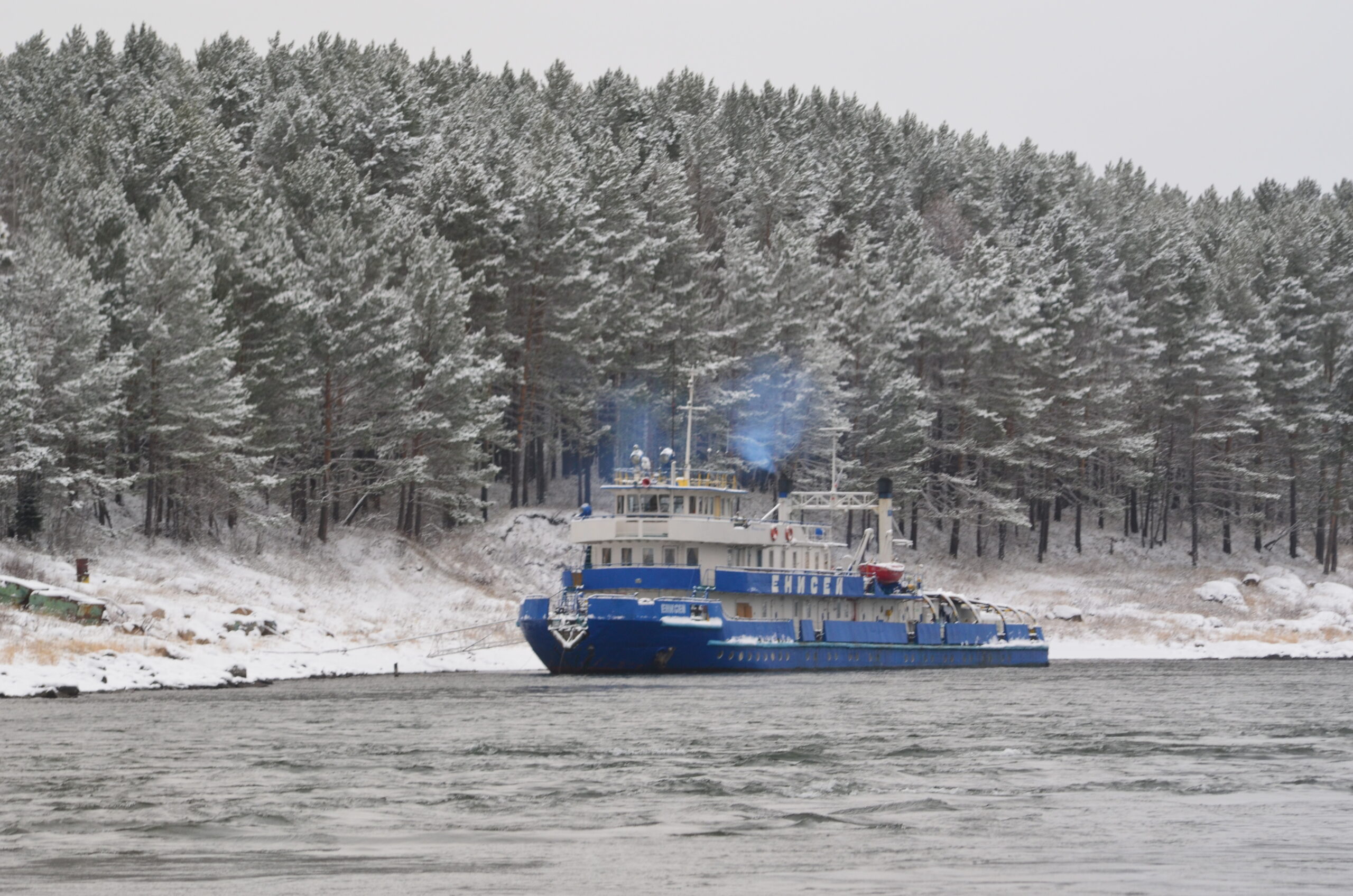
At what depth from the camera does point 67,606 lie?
Answer: 4878cm

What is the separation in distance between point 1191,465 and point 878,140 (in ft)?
→ 122

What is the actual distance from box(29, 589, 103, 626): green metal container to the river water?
801cm

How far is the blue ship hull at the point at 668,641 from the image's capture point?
2136 inches

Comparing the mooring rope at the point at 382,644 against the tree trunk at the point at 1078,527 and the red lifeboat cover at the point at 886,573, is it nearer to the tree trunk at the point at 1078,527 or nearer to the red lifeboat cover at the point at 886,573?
the red lifeboat cover at the point at 886,573

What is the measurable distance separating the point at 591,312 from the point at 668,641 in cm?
3121

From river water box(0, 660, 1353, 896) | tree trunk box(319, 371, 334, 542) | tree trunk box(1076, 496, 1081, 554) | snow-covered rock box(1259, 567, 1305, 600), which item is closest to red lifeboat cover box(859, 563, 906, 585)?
river water box(0, 660, 1353, 896)

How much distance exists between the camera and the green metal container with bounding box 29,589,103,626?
48531 mm

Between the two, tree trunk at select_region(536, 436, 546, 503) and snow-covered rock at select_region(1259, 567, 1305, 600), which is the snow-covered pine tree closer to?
tree trunk at select_region(536, 436, 546, 503)

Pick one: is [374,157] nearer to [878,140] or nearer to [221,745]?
[878,140]

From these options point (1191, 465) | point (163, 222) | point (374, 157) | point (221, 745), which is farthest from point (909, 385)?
point (221, 745)

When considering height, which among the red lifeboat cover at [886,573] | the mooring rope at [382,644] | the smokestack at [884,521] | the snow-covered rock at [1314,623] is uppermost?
the smokestack at [884,521]

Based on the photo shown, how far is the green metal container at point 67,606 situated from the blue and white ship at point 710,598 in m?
13.4

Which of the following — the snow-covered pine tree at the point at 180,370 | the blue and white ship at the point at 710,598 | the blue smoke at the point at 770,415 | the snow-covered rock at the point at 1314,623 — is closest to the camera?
the blue and white ship at the point at 710,598

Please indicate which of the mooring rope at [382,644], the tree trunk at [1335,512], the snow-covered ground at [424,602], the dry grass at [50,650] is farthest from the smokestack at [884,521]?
the tree trunk at [1335,512]
